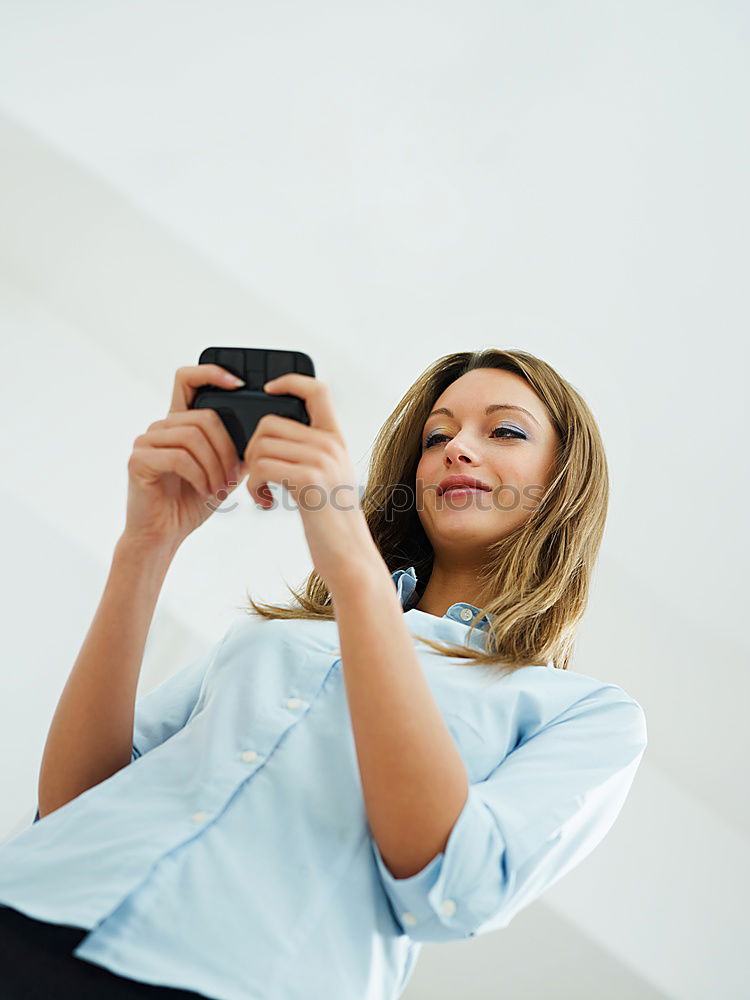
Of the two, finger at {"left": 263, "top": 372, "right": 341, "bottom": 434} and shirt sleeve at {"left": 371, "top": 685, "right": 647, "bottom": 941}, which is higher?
finger at {"left": 263, "top": 372, "right": 341, "bottom": 434}

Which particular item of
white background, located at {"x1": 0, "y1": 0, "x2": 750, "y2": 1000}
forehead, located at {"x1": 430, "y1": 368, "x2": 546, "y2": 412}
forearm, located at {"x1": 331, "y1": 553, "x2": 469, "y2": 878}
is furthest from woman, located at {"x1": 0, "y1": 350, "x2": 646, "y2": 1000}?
white background, located at {"x1": 0, "y1": 0, "x2": 750, "y2": 1000}

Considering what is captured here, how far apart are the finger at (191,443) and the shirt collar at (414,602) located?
29 centimetres

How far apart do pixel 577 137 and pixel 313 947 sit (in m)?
1.51

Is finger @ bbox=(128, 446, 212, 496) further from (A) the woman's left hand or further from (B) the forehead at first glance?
(B) the forehead

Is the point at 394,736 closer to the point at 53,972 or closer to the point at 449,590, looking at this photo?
the point at 53,972

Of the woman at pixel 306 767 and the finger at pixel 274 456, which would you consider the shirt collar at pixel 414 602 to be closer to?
the woman at pixel 306 767

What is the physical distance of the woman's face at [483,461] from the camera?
100 cm

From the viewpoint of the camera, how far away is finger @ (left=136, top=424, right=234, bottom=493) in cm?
73

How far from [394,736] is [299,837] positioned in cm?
14

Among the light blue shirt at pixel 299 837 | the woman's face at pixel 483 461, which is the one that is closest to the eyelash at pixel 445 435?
the woman's face at pixel 483 461

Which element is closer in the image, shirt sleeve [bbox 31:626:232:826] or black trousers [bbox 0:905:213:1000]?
black trousers [bbox 0:905:213:1000]

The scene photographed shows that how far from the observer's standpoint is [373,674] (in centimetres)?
61

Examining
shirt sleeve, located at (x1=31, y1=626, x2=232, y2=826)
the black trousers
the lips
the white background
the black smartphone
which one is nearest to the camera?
the black trousers

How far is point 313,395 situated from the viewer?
676 millimetres
